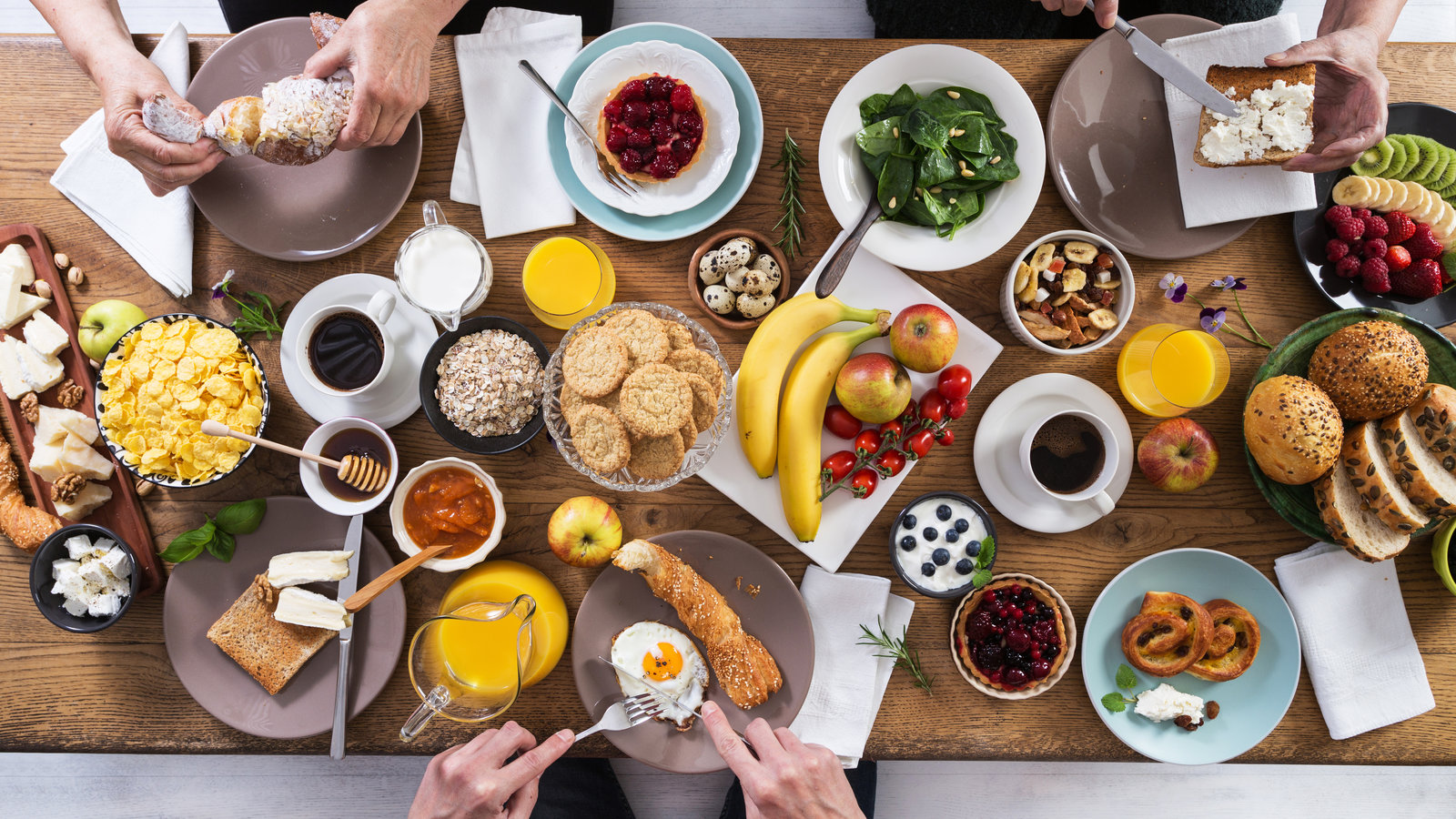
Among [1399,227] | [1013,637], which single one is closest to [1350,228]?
[1399,227]

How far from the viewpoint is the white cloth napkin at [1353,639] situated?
1.78 m

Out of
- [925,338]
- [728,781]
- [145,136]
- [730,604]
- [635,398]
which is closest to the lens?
[635,398]

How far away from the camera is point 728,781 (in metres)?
2.82

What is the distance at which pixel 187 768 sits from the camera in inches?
112

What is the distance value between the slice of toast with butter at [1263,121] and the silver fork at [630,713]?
1.94 m

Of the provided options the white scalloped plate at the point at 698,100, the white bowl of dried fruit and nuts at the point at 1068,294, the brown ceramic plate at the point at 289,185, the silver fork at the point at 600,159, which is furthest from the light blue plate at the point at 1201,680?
the brown ceramic plate at the point at 289,185

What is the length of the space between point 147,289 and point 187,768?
86.3 inches

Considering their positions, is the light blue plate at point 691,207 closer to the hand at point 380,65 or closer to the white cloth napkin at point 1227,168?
the hand at point 380,65

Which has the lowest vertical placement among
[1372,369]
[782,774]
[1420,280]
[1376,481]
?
[782,774]

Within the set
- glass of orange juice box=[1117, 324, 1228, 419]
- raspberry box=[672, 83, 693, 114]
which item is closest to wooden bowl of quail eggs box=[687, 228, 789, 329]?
raspberry box=[672, 83, 693, 114]

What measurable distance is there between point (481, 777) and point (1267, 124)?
7.99 ft

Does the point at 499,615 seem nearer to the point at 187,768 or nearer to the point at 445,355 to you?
the point at 445,355

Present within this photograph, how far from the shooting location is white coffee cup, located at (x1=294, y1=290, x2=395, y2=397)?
5.38 ft

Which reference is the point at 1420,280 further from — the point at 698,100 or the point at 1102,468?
the point at 698,100
